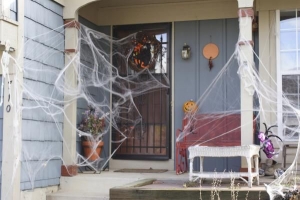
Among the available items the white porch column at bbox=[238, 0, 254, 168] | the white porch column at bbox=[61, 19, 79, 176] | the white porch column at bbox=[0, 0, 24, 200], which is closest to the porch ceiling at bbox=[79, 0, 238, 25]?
the white porch column at bbox=[61, 19, 79, 176]

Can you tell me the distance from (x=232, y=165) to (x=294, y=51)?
213 centimetres

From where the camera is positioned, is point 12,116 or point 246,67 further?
point 246,67

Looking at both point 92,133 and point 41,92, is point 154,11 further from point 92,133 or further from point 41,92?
point 41,92

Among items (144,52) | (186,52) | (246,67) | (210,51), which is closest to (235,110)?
(210,51)

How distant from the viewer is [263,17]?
8.12 metres

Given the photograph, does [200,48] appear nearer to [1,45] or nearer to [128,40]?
[128,40]

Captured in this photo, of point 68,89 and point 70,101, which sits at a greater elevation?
point 68,89

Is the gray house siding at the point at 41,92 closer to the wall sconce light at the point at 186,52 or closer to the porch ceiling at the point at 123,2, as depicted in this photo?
the porch ceiling at the point at 123,2

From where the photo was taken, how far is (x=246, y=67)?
6.89 meters

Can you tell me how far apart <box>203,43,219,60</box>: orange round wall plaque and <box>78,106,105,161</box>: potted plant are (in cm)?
212

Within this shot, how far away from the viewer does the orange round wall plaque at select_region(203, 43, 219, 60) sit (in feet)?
28.1

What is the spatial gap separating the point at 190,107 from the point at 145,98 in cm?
92

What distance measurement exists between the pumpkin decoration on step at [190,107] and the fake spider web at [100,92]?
0.11 meters

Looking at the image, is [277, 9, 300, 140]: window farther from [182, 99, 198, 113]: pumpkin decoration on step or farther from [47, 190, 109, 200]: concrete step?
[47, 190, 109, 200]: concrete step
